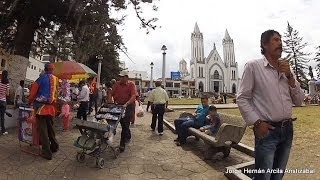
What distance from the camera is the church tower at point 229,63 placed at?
122 meters

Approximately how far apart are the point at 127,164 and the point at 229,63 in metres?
122

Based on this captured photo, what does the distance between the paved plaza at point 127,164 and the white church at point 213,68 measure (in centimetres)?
Answer: 10854

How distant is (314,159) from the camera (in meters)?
6.23

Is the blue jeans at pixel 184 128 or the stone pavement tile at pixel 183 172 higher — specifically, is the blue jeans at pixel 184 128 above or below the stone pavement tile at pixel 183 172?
above

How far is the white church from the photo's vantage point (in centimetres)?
11800

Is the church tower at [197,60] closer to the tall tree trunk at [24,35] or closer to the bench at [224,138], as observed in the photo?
the tall tree trunk at [24,35]

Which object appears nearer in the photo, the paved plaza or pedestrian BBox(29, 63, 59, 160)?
the paved plaza

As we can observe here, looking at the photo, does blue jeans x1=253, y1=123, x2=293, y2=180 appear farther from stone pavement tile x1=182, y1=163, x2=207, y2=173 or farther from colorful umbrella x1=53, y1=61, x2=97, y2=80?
colorful umbrella x1=53, y1=61, x2=97, y2=80

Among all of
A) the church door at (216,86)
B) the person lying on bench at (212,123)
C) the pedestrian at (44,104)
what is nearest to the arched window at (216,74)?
the church door at (216,86)

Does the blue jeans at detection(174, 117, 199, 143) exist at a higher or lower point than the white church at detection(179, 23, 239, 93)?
lower

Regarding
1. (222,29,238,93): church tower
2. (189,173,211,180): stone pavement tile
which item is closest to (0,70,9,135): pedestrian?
(189,173,211,180): stone pavement tile

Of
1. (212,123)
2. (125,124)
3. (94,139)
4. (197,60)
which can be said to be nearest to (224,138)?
(212,123)

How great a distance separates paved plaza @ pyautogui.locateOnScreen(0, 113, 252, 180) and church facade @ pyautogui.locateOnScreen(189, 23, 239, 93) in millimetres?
109185

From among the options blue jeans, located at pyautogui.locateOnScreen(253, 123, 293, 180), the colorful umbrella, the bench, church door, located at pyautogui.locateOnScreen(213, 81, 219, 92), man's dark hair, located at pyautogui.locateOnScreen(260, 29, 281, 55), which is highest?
church door, located at pyautogui.locateOnScreen(213, 81, 219, 92)
